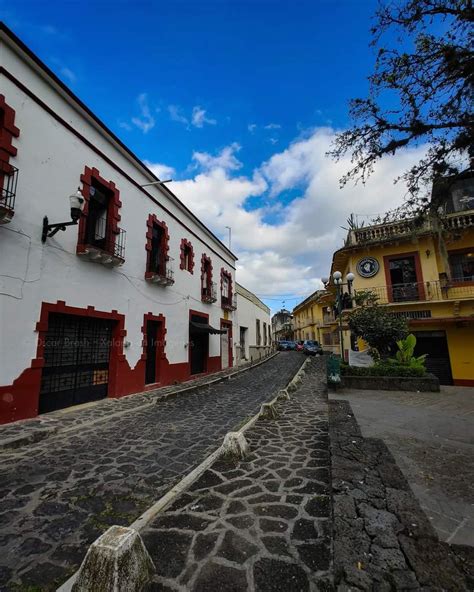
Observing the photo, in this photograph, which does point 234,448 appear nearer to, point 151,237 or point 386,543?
point 386,543

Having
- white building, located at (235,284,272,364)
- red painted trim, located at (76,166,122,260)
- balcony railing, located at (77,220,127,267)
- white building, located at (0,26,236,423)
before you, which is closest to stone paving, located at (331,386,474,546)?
white building, located at (0,26,236,423)

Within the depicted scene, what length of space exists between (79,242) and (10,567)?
6992mm

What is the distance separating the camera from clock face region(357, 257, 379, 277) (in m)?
15.2

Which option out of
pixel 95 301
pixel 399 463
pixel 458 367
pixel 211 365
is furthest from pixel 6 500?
pixel 458 367

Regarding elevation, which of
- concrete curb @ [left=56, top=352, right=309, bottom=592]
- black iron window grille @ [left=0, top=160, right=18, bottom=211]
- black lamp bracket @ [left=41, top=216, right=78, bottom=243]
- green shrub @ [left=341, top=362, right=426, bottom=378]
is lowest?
concrete curb @ [left=56, top=352, right=309, bottom=592]

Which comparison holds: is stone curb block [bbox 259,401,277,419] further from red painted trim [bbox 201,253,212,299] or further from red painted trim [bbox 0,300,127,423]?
red painted trim [bbox 201,253,212,299]

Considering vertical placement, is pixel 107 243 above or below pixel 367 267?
below

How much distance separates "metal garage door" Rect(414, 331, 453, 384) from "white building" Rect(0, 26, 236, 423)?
11.6 m

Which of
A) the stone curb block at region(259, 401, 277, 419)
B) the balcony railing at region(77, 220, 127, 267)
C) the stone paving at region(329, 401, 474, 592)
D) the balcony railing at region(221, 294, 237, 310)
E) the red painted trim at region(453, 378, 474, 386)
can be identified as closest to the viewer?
the stone paving at region(329, 401, 474, 592)

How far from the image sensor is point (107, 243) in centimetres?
890

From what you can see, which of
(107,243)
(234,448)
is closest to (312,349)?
(107,243)

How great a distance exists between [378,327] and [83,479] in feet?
34.8

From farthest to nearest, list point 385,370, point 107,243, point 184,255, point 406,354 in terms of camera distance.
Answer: point 184,255, point 406,354, point 385,370, point 107,243

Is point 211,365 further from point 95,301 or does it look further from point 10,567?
point 10,567
